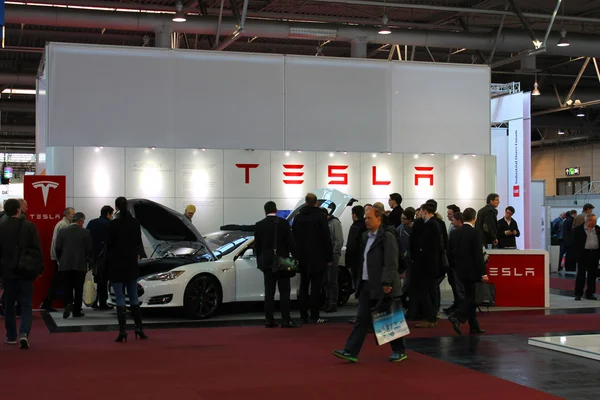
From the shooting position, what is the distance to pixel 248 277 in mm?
12719

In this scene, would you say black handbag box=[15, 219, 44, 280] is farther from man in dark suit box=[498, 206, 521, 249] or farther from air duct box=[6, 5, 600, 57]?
air duct box=[6, 5, 600, 57]

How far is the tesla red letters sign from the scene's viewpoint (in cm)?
1434

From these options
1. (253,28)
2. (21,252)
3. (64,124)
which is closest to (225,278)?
(21,252)

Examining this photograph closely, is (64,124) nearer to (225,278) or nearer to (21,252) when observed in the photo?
(225,278)

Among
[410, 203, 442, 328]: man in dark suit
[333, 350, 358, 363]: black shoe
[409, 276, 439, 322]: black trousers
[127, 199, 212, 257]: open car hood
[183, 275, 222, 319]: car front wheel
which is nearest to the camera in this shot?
[333, 350, 358, 363]: black shoe

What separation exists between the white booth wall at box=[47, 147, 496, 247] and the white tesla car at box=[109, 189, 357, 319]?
218 cm

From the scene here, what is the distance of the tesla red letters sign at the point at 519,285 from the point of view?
47.0ft

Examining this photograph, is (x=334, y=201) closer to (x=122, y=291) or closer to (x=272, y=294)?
(x=272, y=294)

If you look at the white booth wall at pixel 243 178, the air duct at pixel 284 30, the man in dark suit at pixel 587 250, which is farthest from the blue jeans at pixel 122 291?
the air duct at pixel 284 30

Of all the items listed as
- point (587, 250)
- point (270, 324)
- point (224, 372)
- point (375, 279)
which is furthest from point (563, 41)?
point (224, 372)

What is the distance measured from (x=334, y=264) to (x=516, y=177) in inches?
469

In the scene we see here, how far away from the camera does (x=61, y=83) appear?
15047 millimetres

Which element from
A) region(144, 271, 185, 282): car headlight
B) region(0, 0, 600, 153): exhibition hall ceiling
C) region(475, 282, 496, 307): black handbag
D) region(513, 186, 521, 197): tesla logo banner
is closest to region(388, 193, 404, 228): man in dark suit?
region(475, 282, 496, 307): black handbag

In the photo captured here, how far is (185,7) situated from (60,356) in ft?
40.5
